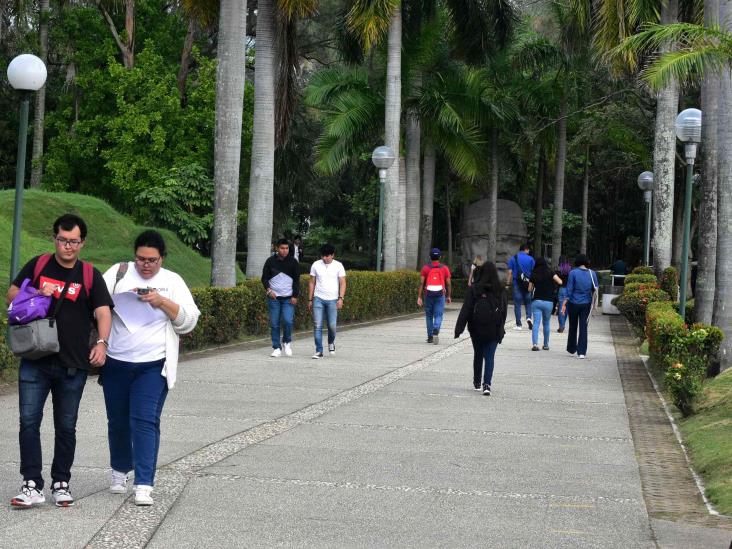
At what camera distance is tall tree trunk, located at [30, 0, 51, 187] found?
3554 cm

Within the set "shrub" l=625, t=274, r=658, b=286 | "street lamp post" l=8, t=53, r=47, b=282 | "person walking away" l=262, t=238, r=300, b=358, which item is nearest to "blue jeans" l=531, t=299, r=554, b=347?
"person walking away" l=262, t=238, r=300, b=358

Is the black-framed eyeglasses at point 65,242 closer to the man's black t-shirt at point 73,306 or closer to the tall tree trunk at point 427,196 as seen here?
the man's black t-shirt at point 73,306

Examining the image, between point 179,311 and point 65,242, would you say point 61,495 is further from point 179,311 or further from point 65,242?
point 65,242

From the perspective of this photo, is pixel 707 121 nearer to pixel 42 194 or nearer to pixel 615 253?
pixel 42 194

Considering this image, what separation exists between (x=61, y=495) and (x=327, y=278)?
10.7m

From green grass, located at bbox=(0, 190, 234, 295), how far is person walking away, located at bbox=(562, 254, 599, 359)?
8.89 meters

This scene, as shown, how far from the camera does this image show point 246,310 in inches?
749

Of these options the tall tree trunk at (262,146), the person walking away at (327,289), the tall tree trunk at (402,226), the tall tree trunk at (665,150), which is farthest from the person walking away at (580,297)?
the tall tree trunk at (402,226)

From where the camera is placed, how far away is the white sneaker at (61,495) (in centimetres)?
659

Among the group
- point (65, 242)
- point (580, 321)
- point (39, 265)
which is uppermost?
point (65, 242)

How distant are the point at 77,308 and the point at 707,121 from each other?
44.1ft

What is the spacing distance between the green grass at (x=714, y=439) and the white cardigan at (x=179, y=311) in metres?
3.39

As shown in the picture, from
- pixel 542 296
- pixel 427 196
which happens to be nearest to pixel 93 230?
pixel 542 296

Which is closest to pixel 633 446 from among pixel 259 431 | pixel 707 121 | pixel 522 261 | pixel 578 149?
pixel 259 431
